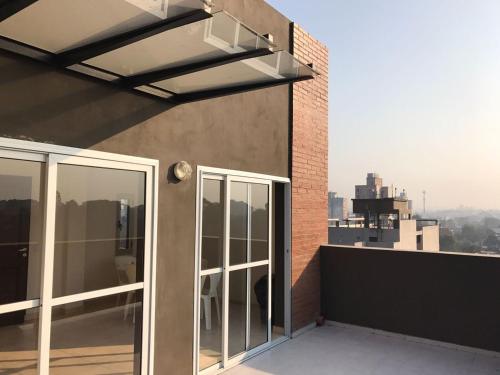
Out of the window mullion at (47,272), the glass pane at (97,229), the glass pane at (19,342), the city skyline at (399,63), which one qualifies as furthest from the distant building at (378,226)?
the window mullion at (47,272)

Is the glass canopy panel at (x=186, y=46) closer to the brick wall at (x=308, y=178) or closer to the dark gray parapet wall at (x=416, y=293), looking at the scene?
the brick wall at (x=308, y=178)

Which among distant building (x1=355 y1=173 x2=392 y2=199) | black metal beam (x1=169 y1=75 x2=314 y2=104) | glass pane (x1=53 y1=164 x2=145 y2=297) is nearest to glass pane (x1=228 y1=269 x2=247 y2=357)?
glass pane (x1=53 y1=164 x2=145 y2=297)

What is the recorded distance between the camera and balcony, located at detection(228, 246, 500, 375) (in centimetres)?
445

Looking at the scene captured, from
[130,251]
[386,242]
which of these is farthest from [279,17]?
[386,242]

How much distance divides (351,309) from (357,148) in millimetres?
12340

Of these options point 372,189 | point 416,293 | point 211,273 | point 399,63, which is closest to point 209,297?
point 211,273

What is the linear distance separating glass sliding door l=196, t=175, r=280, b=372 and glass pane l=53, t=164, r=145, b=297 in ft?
2.62

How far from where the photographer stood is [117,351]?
11.0 ft

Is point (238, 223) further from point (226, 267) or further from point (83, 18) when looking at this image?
point (83, 18)

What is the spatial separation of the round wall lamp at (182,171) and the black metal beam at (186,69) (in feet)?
2.75

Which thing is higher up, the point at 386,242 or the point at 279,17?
the point at 279,17

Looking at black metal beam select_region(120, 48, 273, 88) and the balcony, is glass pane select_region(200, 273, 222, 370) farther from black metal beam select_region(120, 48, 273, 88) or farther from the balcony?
black metal beam select_region(120, 48, 273, 88)

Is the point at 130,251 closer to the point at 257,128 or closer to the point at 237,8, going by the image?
the point at 257,128

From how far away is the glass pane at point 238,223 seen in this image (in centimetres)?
438
